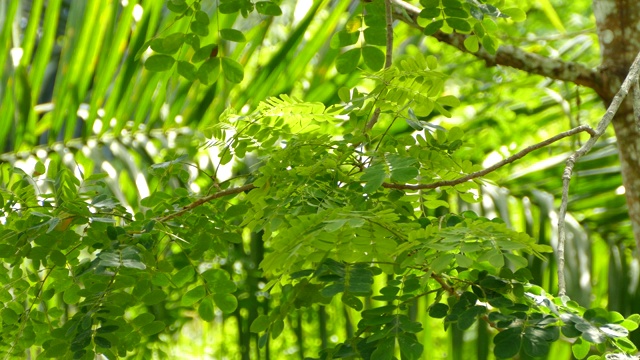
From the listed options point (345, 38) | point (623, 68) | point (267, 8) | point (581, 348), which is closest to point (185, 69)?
point (267, 8)

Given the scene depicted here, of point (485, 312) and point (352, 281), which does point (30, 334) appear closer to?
point (352, 281)

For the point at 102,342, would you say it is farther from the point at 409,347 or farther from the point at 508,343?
the point at 508,343

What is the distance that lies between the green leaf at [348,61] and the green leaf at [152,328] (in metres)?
0.48

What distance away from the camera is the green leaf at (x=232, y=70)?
1.31 meters

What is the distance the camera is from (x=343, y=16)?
2.12 m

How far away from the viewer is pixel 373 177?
1000 mm

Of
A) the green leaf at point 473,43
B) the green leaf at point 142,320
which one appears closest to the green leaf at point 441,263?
the green leaf at point 142,320

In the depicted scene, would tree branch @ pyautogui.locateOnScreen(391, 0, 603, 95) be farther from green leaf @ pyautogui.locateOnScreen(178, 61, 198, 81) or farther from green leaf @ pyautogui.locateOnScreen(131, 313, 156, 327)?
green leaf @ pyautogui.locateOnScreen(131, 313, 156, 327)

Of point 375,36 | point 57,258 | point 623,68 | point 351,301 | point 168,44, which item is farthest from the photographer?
point 623,68

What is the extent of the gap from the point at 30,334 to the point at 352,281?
56 cm

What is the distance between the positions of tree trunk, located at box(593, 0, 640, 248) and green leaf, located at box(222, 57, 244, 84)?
701 mm

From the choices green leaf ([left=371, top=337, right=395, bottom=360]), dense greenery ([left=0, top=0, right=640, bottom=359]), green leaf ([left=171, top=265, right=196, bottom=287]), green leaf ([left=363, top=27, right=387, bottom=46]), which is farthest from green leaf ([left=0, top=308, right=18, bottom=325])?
green leaf ([left=363, top=27, right=387, bottom=46])

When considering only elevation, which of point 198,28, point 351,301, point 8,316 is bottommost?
point 8,316

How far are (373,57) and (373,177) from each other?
403 millimetres
